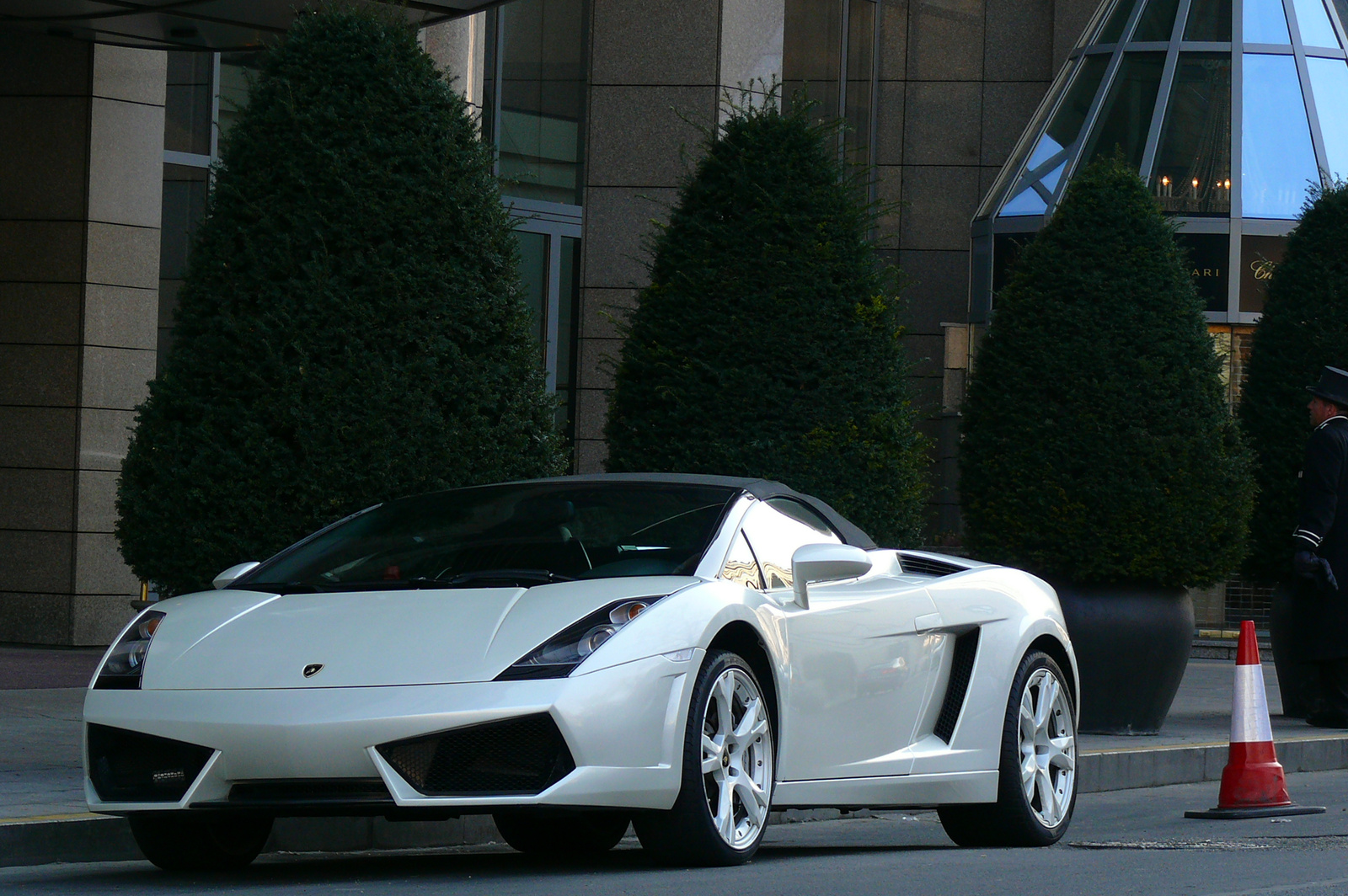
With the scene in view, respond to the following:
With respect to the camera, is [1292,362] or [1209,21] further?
[1209,21]

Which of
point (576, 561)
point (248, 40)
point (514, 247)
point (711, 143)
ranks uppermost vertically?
point (248, 40)

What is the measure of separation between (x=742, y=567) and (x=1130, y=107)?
18.2 m

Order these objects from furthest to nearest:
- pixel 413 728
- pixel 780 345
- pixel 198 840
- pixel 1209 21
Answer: pixel 1209 21
pixel 780 345
pixel 198 840
pixel 413 728

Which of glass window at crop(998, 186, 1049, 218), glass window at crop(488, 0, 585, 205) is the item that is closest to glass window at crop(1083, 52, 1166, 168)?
glass window at crop(998, 186, 1049, 218)

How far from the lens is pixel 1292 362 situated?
45.0 ft

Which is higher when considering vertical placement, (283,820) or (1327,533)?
(1327,533)

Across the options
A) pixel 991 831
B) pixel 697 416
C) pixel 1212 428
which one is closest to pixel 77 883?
pixel 991 831

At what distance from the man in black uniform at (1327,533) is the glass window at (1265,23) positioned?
1227 centimetres

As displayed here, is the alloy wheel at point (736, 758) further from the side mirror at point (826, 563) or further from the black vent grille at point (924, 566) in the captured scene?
the black vent grille at point (924, 566)

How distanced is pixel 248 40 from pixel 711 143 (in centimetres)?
560

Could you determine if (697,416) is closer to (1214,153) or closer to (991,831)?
(991,831)

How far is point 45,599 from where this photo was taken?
16281mm

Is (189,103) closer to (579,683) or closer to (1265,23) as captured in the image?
(1265,23)

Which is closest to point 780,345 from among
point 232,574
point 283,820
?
point 283,820
